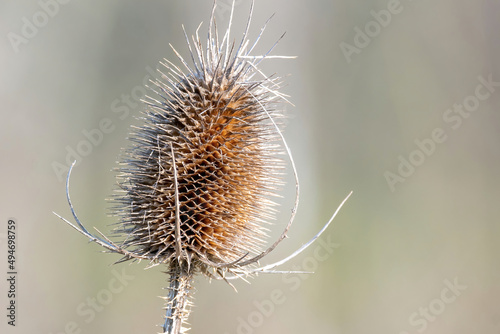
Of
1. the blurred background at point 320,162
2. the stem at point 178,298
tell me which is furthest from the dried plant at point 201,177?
the blurred background at point 320,162

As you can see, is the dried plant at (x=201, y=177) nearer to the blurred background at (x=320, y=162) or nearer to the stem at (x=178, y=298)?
the stem at (x=178, y=298)

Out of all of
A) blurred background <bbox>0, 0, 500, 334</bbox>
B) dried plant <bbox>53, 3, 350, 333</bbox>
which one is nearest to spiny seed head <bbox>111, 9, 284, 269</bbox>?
dried plant <bbox>53, 3, 350, 333</bbox>

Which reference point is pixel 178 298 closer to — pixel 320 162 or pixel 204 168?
pixel 204 168

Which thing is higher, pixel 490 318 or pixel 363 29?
pixel 363 29

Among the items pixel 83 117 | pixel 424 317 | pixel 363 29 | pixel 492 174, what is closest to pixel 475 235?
pixel 492 174

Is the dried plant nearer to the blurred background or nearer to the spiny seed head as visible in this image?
the spiny seed head

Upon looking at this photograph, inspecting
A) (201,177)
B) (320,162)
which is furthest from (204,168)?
(320,162)

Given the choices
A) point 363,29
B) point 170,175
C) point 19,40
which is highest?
point 19,40

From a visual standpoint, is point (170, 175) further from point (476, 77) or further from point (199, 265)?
point (476, 77)
